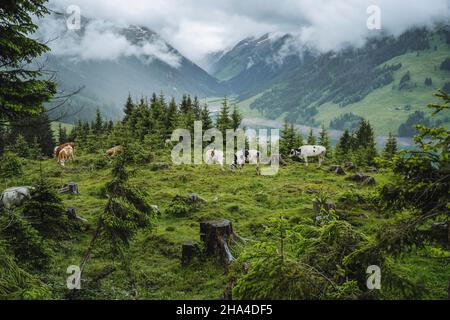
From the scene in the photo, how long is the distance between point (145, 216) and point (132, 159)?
2.01 metres

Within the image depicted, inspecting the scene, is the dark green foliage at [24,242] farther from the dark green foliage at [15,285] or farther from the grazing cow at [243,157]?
the grazing cow at [243,157]

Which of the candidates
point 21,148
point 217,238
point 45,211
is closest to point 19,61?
point 45,211

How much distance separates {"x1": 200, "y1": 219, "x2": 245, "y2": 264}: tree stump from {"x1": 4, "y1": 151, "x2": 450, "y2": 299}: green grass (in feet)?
1.44

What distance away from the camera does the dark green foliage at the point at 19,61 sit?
30.3ft

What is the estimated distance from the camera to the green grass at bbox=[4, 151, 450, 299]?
12.6 m

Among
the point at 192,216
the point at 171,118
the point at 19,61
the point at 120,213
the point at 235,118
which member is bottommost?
the point at 192,216

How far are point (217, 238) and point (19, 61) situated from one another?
905 cm

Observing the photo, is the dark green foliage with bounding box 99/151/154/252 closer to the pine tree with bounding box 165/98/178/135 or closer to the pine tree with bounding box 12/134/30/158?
the pine tree with bounding box 165/98/178/135

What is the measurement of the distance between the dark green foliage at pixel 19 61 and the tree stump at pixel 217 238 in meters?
7.67

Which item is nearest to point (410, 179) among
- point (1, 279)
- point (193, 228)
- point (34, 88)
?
point (1, 279)

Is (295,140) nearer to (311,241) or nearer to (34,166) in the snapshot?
(34,166)

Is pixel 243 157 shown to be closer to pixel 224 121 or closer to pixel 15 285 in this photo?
pixel 224 121

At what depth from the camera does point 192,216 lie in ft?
64.5

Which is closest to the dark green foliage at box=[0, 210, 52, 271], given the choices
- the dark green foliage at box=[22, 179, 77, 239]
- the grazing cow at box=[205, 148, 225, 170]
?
the dark green foliage at box=[22, 179, 77, 239]
